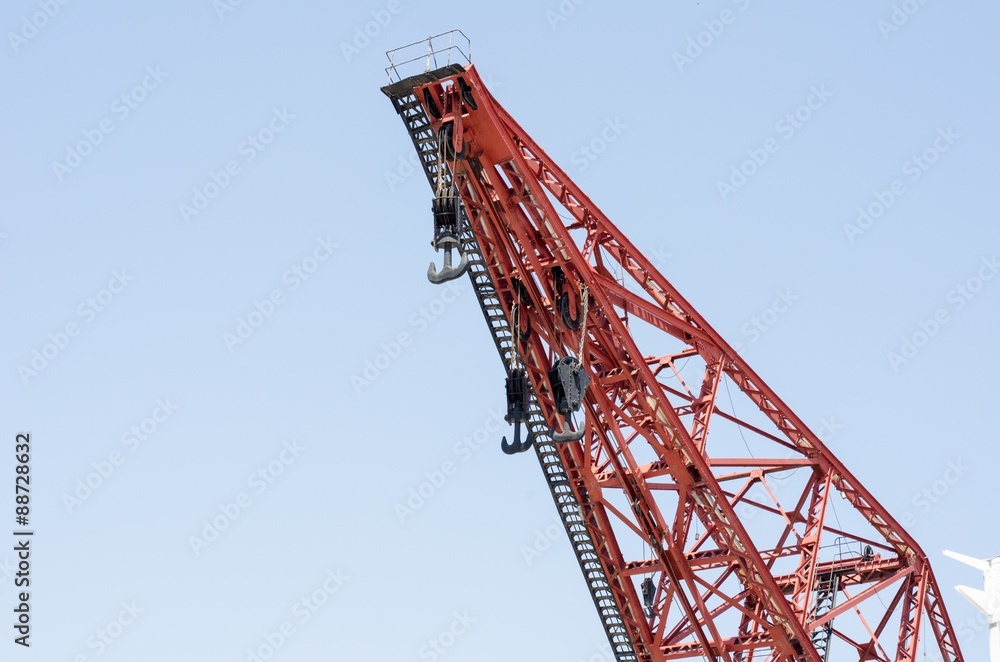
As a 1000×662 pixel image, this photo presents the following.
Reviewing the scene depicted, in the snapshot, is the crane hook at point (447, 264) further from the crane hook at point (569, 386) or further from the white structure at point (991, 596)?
the white structure at point (991, 596)

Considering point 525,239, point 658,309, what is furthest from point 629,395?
→ point 525,239

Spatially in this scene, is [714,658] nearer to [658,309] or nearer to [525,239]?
[658,309]

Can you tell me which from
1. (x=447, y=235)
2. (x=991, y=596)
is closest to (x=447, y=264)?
(x=447, y=235)

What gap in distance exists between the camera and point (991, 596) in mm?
38406

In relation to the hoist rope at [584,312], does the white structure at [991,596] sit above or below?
below

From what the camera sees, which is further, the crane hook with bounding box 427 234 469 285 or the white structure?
the white structure

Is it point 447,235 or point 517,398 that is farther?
point 517,398

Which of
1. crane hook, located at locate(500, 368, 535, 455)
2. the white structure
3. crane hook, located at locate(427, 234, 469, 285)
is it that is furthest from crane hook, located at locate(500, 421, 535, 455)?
the white structure

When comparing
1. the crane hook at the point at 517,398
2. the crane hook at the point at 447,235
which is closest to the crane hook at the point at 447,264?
the crane hook at the point at 447,235

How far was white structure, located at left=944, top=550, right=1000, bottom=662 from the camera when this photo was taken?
3828 cm

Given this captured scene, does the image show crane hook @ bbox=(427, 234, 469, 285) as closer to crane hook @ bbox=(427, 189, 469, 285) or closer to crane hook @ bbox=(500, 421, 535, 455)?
crane hook @ bbox=(427, 189, 469, 285)

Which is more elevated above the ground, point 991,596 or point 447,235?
point 447,235

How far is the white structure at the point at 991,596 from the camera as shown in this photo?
38.3 meters

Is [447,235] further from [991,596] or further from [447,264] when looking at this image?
[991,596]
